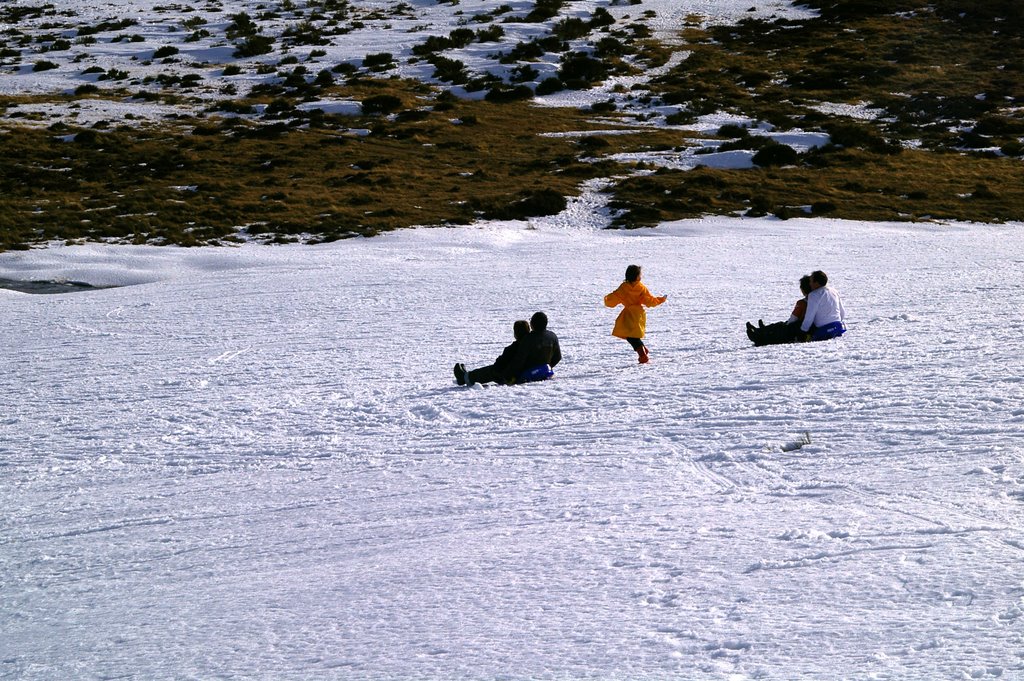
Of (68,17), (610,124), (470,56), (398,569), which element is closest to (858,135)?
(610,124)

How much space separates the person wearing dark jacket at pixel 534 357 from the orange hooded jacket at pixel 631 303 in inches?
32.8

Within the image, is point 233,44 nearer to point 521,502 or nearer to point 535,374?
point 535,374

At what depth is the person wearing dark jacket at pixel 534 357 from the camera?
33.6 feet

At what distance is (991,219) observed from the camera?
26.2 metres

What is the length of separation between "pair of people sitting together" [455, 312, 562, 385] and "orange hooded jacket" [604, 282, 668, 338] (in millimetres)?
863

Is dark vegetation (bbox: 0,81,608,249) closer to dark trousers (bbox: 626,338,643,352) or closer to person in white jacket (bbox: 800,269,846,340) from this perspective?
dark trousers (bbox: 626,338,643,352)

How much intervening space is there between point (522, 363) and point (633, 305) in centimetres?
148

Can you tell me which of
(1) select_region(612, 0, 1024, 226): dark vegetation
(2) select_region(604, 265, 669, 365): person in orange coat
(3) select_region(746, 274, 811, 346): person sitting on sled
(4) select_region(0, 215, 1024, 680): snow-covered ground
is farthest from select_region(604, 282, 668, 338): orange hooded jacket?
(1) select_region(612, 0, 1024, 226): dark vegetation

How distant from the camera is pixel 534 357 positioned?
10.3 metres

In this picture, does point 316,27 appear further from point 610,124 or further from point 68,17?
point 610,124

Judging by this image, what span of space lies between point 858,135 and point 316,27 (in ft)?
102

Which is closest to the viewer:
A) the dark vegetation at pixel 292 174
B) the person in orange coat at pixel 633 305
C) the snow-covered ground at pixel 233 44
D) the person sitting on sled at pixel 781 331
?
the person in orange coat at pixel 633 305

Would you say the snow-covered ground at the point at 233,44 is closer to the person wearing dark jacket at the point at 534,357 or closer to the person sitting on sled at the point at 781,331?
the person sitting on sled at the point at 781,331

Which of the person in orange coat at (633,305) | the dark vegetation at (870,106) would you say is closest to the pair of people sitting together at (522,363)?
the person in orange coat at (633,305)
